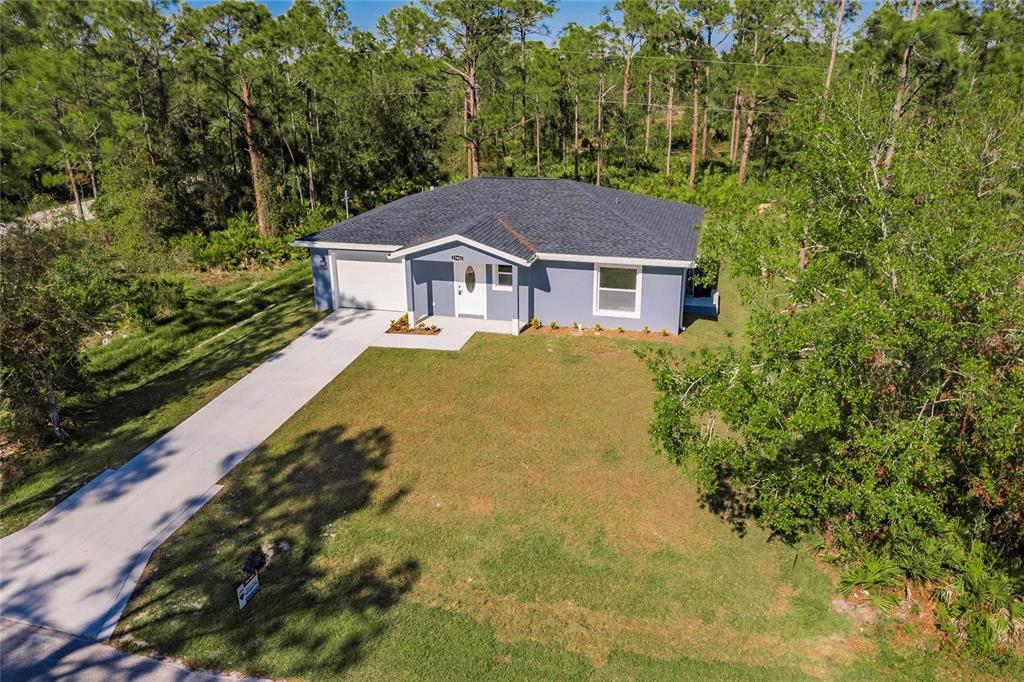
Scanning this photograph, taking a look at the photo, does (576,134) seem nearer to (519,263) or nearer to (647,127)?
(647,127)

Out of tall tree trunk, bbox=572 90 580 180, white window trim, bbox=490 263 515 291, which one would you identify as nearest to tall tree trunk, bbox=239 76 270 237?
white window trim, bbox=490 263 515 291

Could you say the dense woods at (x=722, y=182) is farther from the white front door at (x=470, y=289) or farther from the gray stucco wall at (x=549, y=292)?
the white front door at (x=470, y=289)

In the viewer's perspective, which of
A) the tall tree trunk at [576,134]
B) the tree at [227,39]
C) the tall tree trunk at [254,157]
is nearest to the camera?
the tall tree trunk at [254,157]

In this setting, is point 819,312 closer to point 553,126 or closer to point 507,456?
point 507,456

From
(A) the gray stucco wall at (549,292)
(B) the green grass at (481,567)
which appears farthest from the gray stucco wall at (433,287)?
(B) the green grass at (481,567)

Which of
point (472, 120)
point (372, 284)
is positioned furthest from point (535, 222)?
point (472, 120)

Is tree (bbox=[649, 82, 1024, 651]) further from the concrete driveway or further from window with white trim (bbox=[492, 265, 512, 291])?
window with white trim (bbox=[492, 265, 512, 291])

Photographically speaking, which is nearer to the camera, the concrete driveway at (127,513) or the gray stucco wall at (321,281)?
the concrete driveway at (127,513)
